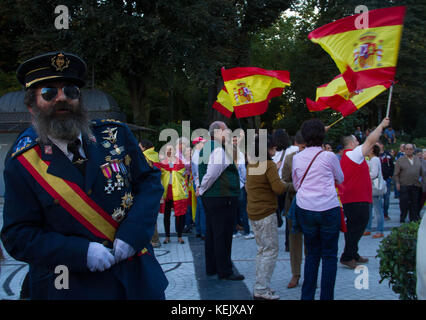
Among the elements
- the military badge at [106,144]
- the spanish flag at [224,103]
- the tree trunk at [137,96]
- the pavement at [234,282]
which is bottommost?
the pavement at [234,282]

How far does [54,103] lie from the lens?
8.32 ft

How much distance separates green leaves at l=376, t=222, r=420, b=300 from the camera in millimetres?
3824

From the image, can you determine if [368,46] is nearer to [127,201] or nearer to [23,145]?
[127,201]

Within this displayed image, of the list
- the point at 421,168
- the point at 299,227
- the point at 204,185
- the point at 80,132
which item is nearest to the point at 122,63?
the point at 421,168

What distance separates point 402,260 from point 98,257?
2.68 meters

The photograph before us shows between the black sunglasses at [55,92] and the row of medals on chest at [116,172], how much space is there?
28 cm

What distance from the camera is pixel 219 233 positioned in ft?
21.4

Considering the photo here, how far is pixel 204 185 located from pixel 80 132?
4.06m

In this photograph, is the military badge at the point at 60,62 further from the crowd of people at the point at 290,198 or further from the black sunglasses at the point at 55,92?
the crowd of people at the point at 290,198

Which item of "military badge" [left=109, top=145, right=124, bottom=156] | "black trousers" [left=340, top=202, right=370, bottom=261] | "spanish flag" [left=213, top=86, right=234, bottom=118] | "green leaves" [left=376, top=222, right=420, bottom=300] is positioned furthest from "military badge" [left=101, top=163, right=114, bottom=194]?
"spanish flag" [left=213, top=86, right=234, bottom=118]

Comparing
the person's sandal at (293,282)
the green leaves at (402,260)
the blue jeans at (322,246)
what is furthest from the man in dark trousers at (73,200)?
the person's sandal at (293,282)

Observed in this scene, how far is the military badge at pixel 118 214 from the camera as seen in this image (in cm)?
254

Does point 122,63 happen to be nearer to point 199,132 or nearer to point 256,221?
point 199,132
